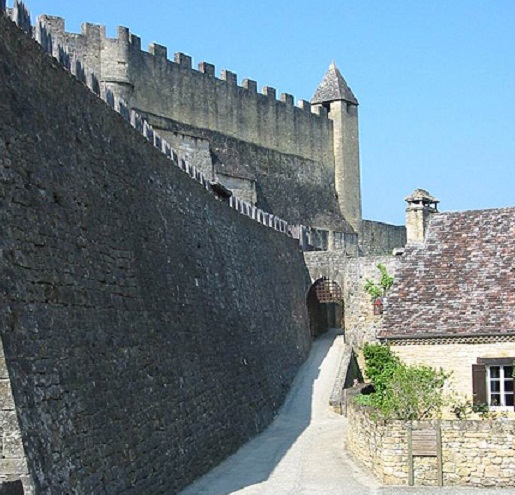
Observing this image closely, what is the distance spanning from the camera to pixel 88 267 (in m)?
14.9

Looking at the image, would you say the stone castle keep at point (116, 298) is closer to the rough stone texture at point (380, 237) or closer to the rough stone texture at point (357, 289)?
the rough stone texture at point (357, 289)

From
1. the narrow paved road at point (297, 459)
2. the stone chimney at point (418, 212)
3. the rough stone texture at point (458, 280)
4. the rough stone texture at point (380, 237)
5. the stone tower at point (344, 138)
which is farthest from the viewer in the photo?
the stone tower at point (344, 138)

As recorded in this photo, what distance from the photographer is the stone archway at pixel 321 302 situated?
3897cm

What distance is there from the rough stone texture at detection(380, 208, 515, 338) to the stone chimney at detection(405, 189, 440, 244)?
576 centimetres

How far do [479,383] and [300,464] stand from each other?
493cm

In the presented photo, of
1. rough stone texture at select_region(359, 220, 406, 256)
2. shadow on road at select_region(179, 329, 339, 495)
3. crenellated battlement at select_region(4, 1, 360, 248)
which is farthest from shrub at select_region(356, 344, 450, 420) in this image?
rough stone texture at select_region(359, 220, 406, 256)

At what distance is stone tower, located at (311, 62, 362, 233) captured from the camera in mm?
58406

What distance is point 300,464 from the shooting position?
66.3 ft

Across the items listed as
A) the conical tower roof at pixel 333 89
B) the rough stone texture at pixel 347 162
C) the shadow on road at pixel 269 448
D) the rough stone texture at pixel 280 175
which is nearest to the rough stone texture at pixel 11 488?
the shadow on road at pixel 269 448

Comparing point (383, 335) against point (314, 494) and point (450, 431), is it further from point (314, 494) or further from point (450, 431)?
point (314, 494)

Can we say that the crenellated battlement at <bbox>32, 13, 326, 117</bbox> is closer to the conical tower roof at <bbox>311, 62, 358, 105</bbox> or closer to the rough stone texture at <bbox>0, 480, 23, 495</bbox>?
the conical tower roof at <bbox>311, 62, 358, 105</bbox>

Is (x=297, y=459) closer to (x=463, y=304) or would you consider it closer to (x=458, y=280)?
(x=463, y=304)

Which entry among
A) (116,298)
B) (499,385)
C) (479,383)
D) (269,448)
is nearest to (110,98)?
(116,298)

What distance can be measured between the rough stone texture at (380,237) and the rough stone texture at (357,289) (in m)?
19.7
